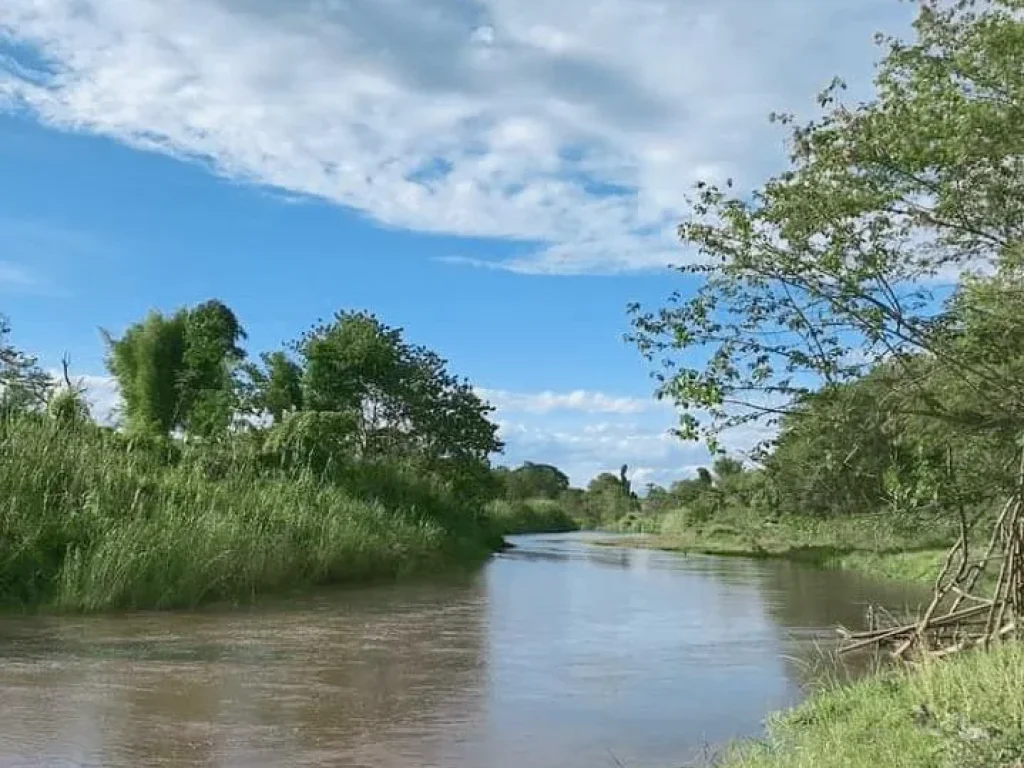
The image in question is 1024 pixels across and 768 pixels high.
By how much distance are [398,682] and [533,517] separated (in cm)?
6857

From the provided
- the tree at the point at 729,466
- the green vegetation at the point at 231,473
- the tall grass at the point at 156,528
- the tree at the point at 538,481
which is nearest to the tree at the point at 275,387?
the green vegetation at the point at 231,473

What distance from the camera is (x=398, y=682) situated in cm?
1123

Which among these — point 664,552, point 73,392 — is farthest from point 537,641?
point 664,552

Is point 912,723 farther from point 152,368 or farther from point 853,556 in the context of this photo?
point 152,368

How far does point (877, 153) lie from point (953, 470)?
396 cm

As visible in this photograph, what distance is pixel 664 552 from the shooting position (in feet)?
154

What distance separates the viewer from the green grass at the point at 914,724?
515 cm

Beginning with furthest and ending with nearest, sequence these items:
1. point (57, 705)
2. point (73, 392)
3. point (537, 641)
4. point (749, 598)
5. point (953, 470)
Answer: point (749, 598), point (73, 392), point (537, 641), point (953, 470), point (57, 705)

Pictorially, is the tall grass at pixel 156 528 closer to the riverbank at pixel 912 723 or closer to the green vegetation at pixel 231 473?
the green vegetation at pixel 231 473

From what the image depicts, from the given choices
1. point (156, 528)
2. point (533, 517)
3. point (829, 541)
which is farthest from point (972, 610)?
point (533, 517)

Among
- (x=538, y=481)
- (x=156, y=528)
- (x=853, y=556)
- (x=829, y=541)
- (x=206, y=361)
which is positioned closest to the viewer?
(x=156, y=528)

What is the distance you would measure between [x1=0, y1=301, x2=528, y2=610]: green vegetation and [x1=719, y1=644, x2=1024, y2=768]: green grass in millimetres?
10384

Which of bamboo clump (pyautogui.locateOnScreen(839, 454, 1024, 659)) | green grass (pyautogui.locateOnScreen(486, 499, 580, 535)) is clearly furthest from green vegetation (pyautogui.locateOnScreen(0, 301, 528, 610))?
green grass (pyautogui.locateOnScreen(486, 499, 580, 535))

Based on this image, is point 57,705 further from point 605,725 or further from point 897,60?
point 897,60
